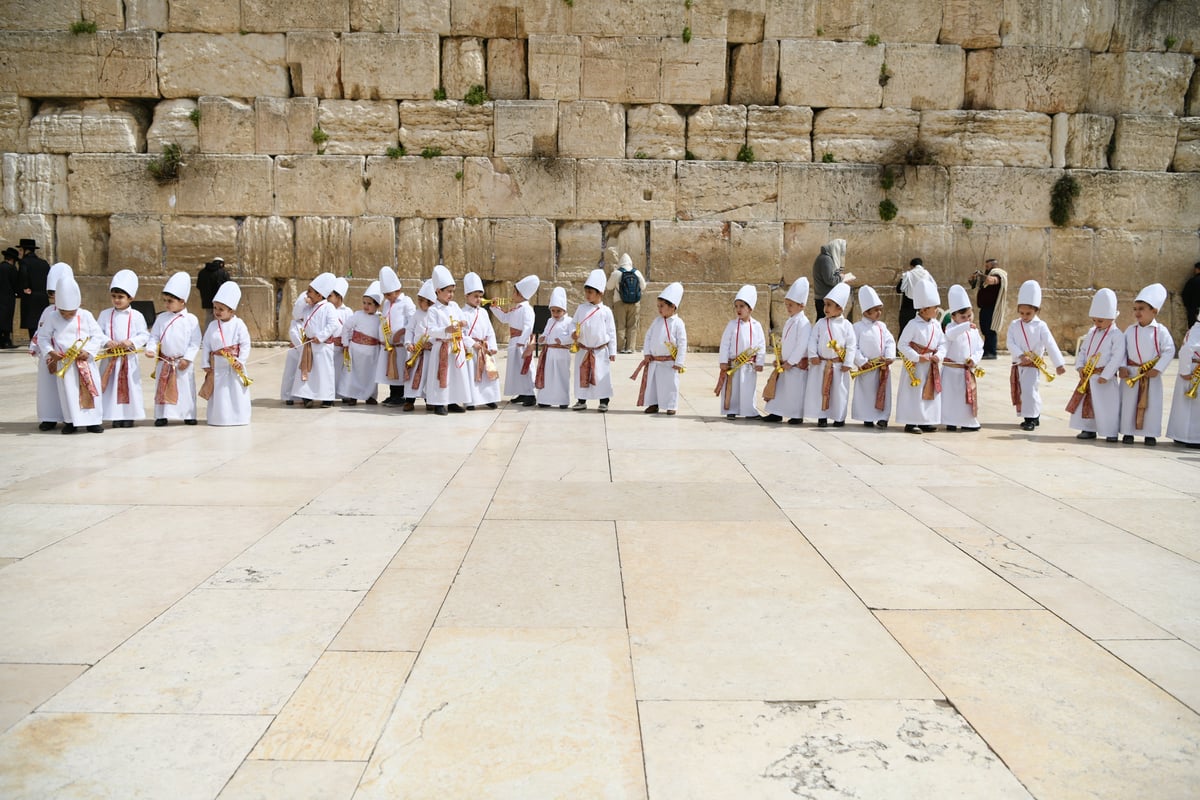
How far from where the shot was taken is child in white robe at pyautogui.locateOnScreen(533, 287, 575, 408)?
10.6 m

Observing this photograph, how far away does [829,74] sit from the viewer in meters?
15.1

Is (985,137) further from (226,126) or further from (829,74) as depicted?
(226,126)

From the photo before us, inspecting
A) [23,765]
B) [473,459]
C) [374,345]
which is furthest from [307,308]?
[23,765]

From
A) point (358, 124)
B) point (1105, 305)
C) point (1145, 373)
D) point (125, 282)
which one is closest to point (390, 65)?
point (358, 124)

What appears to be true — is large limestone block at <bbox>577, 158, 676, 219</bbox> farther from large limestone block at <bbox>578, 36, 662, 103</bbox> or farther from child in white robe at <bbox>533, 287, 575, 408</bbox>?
child in white robe at <bbox>533, 287, 575, 408</bbox>

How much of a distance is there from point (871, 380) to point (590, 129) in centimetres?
723

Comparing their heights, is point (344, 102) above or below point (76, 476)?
above

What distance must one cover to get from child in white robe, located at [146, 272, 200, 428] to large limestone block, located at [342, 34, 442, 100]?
6.66 meters

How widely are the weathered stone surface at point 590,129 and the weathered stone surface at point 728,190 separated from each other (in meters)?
1.11

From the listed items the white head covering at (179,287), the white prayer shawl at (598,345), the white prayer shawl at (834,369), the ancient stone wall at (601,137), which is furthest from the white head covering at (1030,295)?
the white head covering at (179,287)

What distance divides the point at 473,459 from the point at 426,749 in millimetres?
4584

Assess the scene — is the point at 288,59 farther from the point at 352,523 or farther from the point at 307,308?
the point at 352,523

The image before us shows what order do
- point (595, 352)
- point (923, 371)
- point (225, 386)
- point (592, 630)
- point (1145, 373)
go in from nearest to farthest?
1. point (592, 630)
2. point (1145, 373)
3. point (225, 386)
4. point (923, 371)
5. point (595, 352)

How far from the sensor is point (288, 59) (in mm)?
14828
